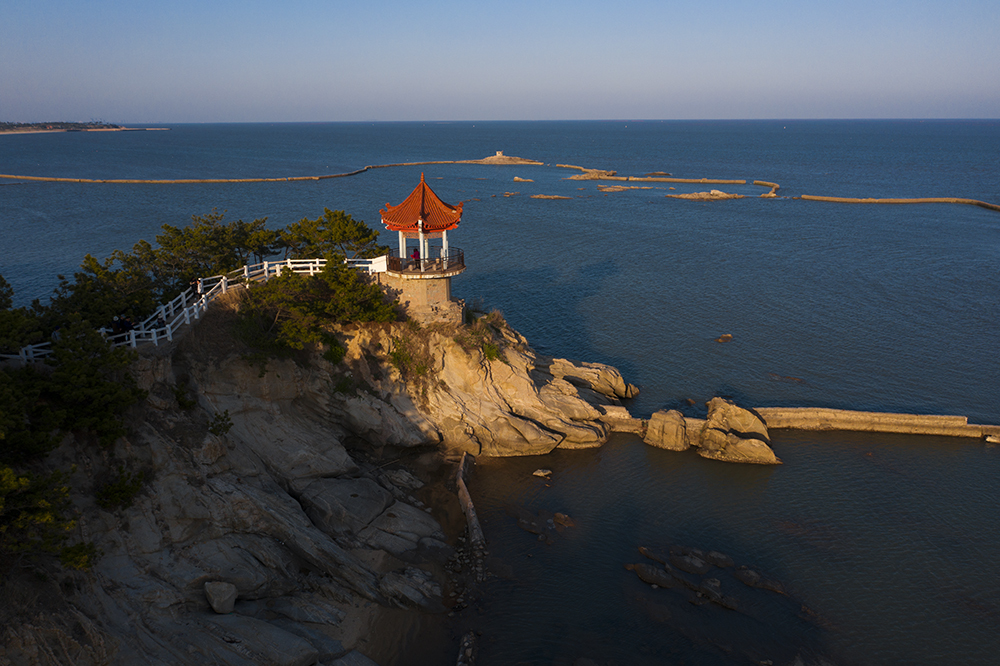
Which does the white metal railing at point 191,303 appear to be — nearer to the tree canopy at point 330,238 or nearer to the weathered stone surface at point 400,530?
the tree canopy at point 330,238

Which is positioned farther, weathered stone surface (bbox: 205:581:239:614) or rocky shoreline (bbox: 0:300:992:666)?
weathered stone surface (bbox: 205:581:239:614)

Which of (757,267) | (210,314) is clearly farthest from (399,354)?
(757,267)

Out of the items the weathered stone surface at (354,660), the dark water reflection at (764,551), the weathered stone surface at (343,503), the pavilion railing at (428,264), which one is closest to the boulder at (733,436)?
the dark water reflection at (764,551)

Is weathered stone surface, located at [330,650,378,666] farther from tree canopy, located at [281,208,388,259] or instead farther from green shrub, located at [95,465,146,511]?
tree canopy, located at [281,208,388,259]

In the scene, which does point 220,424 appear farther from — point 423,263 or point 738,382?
point 738,382

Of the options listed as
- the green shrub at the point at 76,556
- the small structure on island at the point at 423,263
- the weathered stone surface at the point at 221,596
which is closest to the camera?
the green shrub at the point at 76,556

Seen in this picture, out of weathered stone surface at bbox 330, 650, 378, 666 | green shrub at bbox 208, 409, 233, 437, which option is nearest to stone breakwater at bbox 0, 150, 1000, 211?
green shrub at bbox 208, 409, 233, 437

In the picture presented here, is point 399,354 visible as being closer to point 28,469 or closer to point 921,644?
point 28,469

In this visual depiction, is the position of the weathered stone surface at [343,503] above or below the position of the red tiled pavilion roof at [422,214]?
below
